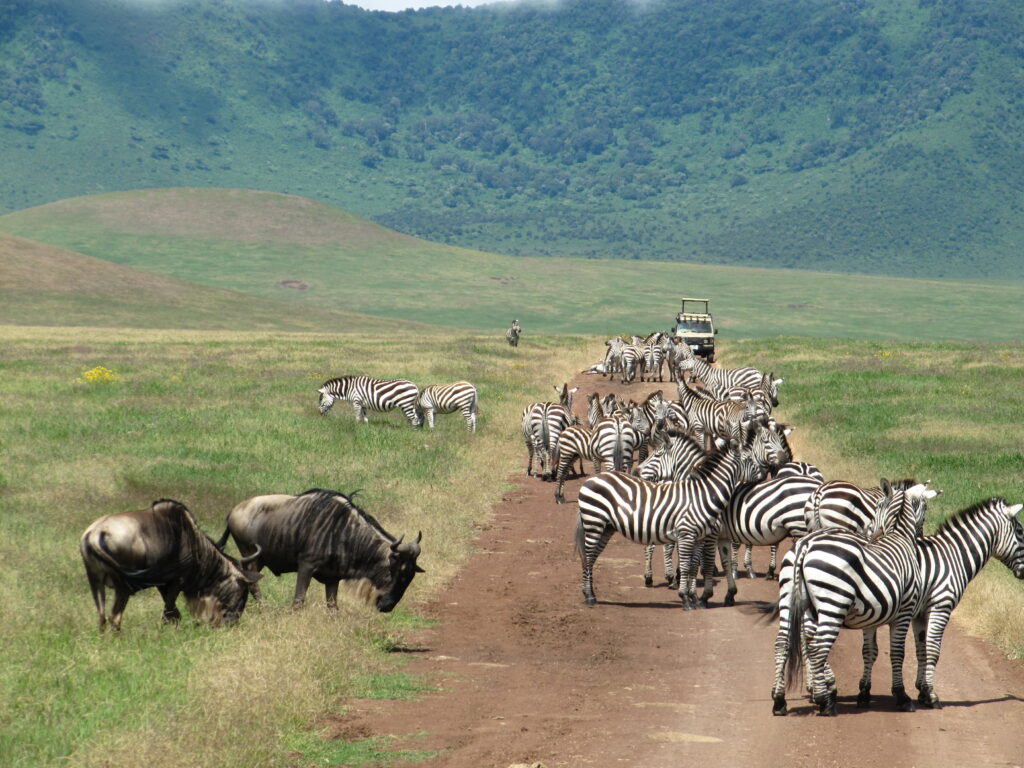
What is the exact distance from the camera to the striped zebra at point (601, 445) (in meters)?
24.8

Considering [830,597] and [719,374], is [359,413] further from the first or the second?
[830,597]

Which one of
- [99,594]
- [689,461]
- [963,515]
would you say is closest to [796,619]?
[963,515]

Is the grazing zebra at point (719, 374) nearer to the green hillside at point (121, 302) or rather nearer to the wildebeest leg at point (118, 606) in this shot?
the wildebeest leg at point (118, 606)

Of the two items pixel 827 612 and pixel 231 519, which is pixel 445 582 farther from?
pixel 827 612

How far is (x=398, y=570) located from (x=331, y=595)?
2.95 ft

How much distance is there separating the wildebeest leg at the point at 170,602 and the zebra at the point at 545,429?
1345cm

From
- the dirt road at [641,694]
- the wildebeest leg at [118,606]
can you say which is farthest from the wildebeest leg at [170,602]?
the dirt road at [641,694]

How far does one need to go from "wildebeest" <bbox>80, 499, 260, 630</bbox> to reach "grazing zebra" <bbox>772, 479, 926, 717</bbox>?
5.88 metres

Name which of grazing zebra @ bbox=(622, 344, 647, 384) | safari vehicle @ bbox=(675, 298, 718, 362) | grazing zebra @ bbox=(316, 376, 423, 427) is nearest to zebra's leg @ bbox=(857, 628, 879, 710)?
grazing zebra @ bbox=(316, 376, 423, 427)

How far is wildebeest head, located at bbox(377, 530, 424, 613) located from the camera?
49.2ft

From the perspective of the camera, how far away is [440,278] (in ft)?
523

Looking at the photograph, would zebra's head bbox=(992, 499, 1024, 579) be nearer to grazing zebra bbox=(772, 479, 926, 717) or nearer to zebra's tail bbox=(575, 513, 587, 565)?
grazing zebra bbox=(772, 479, 926, 717)

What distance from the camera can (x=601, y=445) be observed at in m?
25.1

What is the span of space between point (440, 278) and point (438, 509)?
137983mm
